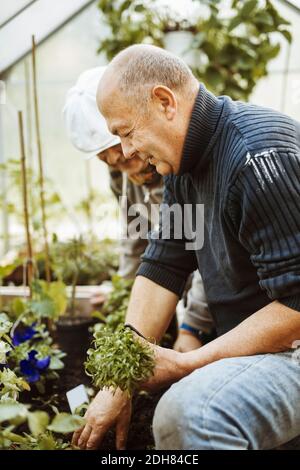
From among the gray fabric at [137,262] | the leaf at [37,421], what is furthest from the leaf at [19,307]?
the leaf at [37,421]

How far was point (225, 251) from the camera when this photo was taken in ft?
4.84

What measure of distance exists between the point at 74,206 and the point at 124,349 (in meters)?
2.76

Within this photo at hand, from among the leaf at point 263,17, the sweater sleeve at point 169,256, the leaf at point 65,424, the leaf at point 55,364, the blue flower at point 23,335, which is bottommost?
the leaf at point 55,364

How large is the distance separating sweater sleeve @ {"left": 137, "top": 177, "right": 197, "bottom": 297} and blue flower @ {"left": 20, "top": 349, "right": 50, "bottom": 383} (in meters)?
0.53

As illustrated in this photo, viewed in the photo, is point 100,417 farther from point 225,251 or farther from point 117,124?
point 117,124

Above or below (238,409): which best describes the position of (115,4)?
above

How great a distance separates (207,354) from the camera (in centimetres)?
134

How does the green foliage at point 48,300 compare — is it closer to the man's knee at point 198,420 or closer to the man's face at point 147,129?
the man's face at point 147,129

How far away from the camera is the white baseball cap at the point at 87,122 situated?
2.05m

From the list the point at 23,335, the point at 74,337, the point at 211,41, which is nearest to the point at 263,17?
the point at 211,41

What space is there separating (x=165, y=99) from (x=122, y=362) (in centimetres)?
66

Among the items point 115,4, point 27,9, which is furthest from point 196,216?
point 115,4

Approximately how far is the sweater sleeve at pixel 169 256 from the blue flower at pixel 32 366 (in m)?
0.53
